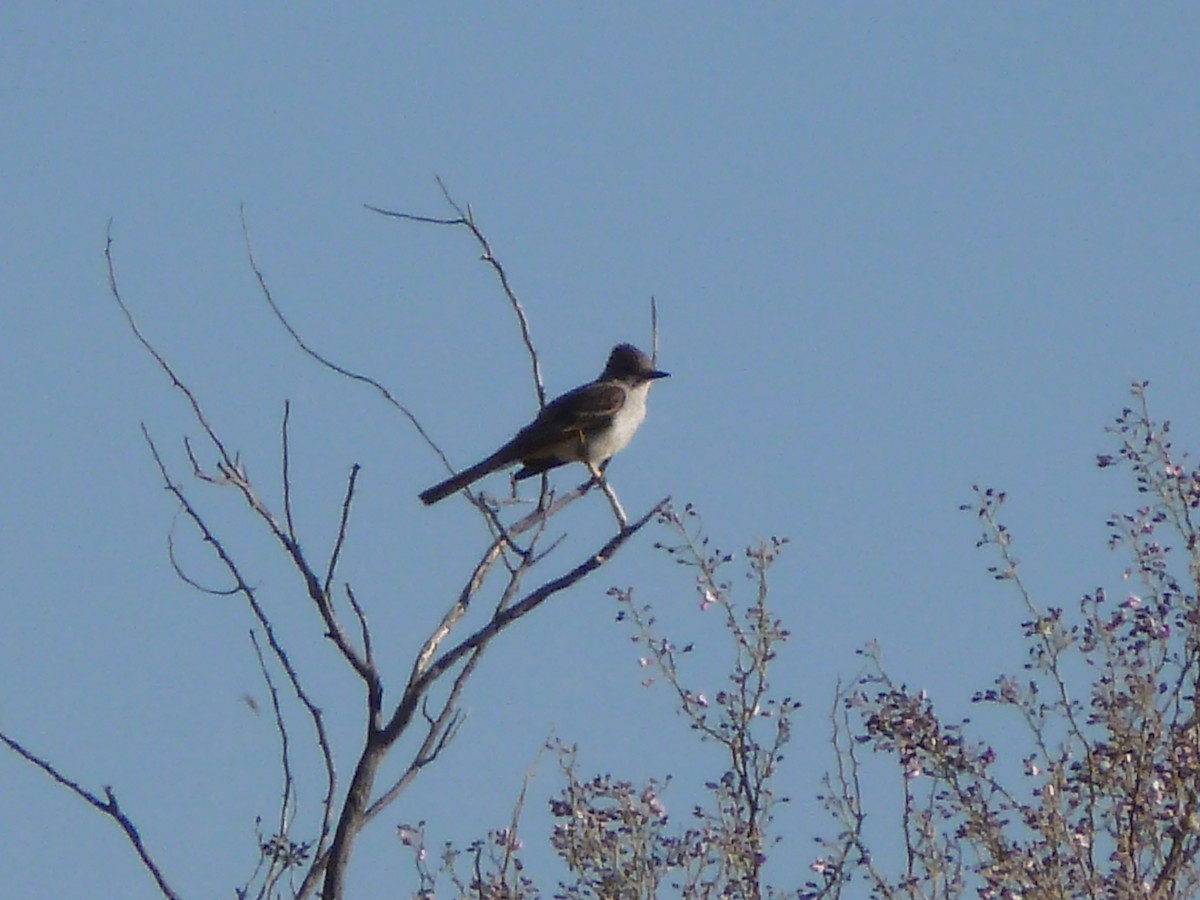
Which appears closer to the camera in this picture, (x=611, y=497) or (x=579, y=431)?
(x=611, y=497)

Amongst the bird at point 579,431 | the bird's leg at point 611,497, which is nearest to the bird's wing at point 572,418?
the bird at point 579,431

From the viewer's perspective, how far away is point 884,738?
5.84 metres

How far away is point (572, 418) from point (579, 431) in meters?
0.19

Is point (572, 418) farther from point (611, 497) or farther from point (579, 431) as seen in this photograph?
point (611, 497)

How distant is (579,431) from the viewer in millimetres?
7906

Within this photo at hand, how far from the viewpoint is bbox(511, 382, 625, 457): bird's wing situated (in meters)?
7.88

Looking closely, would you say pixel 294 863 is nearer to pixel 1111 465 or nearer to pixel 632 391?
pixel 1111 465

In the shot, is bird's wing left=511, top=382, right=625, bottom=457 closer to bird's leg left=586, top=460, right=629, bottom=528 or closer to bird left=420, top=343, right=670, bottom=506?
bird left=420, top=343, right=670, bottom=506

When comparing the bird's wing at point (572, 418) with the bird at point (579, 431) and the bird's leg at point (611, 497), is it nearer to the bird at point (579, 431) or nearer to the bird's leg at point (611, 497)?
the bird at point (579, 431)

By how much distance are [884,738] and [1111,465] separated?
97 centimetres

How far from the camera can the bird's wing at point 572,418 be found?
25.8ft

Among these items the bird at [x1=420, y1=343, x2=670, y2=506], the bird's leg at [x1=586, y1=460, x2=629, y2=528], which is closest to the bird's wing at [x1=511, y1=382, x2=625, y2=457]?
the bird at [x1=420, y1=343, x2=670, y2=506]

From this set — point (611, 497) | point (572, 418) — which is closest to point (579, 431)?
point (572, 418)

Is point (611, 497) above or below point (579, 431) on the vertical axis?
below
